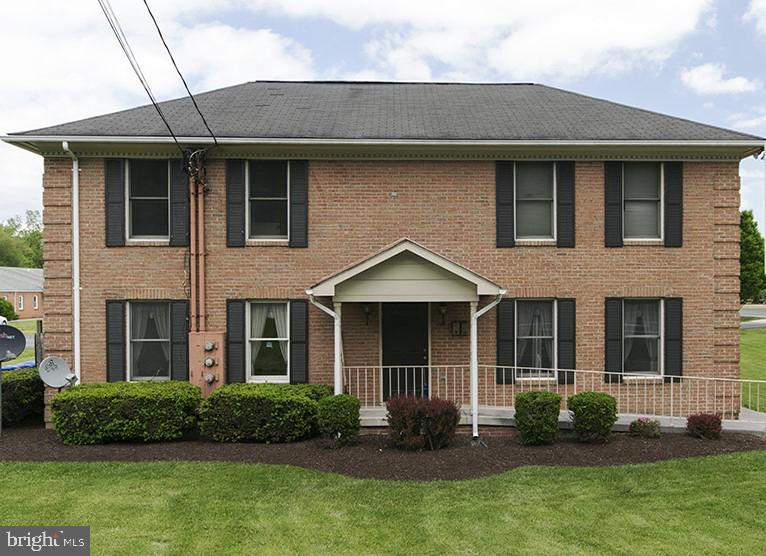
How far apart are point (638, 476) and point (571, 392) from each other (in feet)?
10.2

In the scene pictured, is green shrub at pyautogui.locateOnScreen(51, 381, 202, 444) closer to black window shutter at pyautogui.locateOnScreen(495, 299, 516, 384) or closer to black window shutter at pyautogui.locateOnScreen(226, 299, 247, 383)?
black window shutter at pyautogui.locateOnScreen(226, 299, 247, 383)

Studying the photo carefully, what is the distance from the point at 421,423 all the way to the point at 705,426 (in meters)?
4.98

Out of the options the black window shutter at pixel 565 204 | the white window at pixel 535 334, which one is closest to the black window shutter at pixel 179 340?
the white window at pixel 535 334

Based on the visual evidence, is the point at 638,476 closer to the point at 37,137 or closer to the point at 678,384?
the point at 678,384

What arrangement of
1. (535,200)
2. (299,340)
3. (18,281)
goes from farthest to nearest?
1. (18,281)
2. (535,200)
3. (299,340)

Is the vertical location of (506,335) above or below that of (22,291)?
below

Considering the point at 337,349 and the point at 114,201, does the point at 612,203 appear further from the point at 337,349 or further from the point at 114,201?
the point at 114,201

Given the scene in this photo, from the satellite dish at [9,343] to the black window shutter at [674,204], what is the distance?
1261 centimetres

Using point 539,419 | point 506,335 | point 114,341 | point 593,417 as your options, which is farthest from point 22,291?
point 593,417

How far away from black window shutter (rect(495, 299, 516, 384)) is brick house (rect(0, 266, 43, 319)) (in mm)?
61239

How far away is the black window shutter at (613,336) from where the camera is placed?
10.9 metres

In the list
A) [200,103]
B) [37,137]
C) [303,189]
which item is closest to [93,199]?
[37,137]

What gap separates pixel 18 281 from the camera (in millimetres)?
59750

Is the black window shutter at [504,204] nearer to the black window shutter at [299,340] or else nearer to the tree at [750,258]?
the black window shutter at [299,340]
